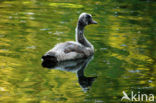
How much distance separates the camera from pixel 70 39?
50.5 feet

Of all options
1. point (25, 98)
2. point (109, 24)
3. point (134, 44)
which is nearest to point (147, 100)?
point (25, 98)

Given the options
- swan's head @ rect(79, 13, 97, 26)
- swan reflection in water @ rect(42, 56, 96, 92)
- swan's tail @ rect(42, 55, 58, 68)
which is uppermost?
swan's head @ rect(79, 13, 97, 26)

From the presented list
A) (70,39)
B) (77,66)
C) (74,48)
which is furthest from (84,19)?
(77,66)

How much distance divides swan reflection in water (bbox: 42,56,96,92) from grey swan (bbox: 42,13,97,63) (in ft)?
0.44

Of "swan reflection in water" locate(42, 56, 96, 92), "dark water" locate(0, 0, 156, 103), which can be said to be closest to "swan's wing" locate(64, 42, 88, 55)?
"swan reflection in water" locate(42, 56, 96, 92)

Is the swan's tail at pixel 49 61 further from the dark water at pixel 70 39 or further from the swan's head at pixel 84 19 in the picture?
the swan's head at pixel 84 19

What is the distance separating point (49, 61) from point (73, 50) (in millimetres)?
953

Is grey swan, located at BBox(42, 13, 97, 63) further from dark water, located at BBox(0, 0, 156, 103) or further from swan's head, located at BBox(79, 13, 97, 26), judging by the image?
dark water, located at BBox(0, 0, 156, 103)

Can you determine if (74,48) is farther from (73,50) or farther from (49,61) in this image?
(49,61)

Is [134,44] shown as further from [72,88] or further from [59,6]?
[59,6]

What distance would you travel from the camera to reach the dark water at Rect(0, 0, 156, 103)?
10.3 m

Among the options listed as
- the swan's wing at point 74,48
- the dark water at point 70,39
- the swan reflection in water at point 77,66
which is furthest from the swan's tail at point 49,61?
the swan's wing at point 74,48

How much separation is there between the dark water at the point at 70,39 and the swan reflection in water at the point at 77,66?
0.43ft

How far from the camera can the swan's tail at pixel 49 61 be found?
40.2 ft
